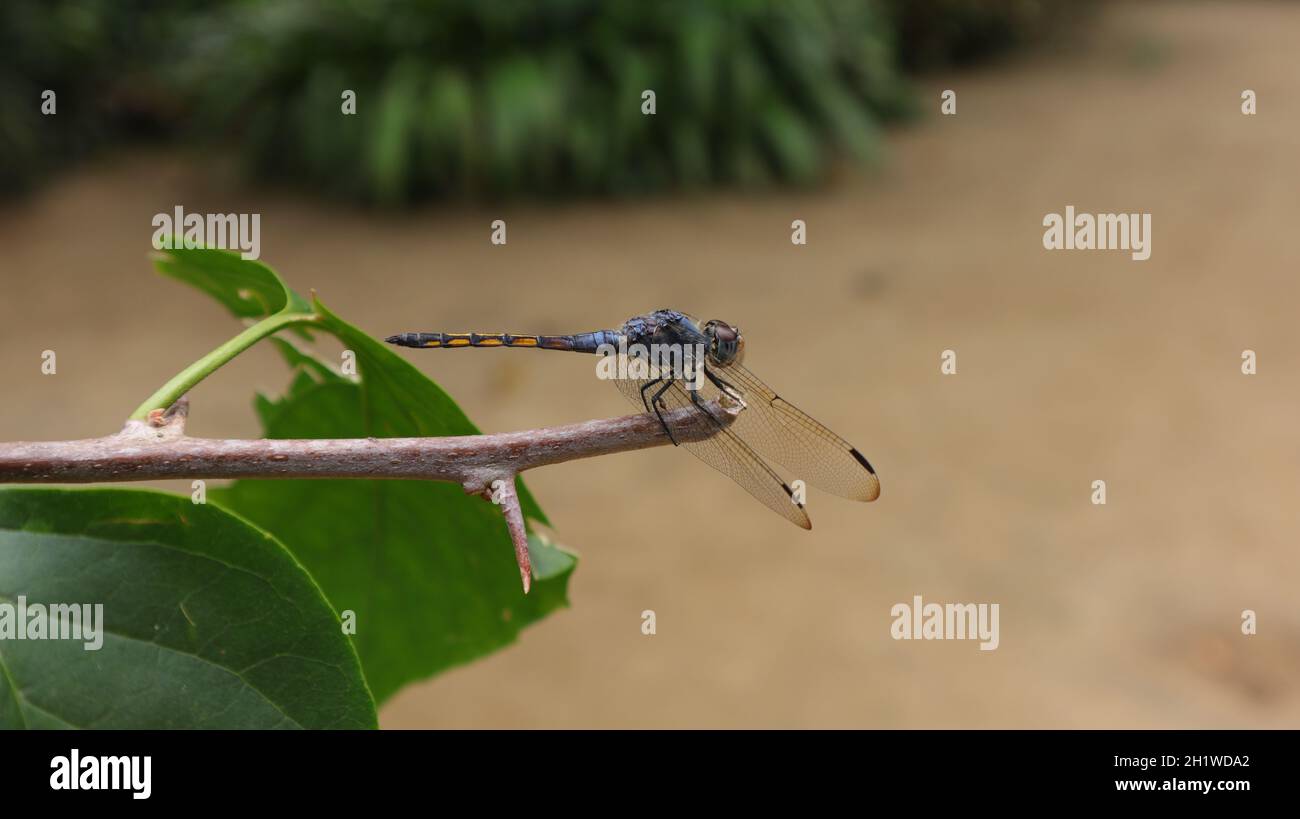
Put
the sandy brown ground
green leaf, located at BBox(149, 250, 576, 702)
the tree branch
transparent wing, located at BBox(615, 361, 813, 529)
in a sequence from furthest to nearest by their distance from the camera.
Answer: the sandy brown ground
transparent wing, located at BBox(615, 361, 813, 529)
green leaf, located at BBox(149, 250, 576, 702)
the tree branch

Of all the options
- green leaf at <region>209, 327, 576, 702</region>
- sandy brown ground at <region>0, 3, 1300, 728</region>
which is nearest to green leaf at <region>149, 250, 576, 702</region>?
green leaf at <region>209, 327, 576, 702</region>

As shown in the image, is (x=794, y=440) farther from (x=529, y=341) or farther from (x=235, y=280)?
(x=235, y=280)

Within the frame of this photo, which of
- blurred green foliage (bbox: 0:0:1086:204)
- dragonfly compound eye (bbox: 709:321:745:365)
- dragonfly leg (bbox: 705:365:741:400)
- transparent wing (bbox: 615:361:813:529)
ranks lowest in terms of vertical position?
transparent wing (bbox: 615:361:813:529)

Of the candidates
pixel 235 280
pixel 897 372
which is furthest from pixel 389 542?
pixel 897 372

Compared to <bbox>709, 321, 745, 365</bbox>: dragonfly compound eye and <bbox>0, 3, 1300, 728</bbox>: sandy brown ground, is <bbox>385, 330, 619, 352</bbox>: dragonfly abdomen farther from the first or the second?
<bbox>0, 3, 1300, 728</bbox>: sandy brown ground

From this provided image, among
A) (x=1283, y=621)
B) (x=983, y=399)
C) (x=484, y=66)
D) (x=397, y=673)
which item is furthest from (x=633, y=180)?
(x=397, y=673)
